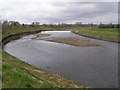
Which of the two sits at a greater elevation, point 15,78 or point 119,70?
point 15,78

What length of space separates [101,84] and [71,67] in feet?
24.7

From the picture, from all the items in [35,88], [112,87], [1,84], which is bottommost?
[112,87]

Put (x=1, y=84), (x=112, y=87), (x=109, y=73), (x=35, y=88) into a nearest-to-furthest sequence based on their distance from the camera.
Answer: (x=1, y=84) < (x=35, y=88) < (x=112, y=87) < (x=109, y=73)

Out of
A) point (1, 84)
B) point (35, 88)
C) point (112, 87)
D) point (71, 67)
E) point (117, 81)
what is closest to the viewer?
point (1, 84)

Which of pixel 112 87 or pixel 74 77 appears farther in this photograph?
pixel 74 77

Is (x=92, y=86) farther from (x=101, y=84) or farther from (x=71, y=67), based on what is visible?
(x=71, y=67)

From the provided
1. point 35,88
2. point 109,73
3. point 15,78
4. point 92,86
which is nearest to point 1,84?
point 15,78

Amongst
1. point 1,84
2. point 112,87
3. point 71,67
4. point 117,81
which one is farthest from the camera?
point 71,67

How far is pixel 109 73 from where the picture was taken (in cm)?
2108

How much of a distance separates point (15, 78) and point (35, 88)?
2451mm

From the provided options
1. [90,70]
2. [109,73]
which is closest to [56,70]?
[90,70]

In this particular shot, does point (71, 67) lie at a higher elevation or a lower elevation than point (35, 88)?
lower

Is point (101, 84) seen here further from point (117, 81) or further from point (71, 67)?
point (71, 67)

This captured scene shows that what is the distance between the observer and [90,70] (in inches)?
873
